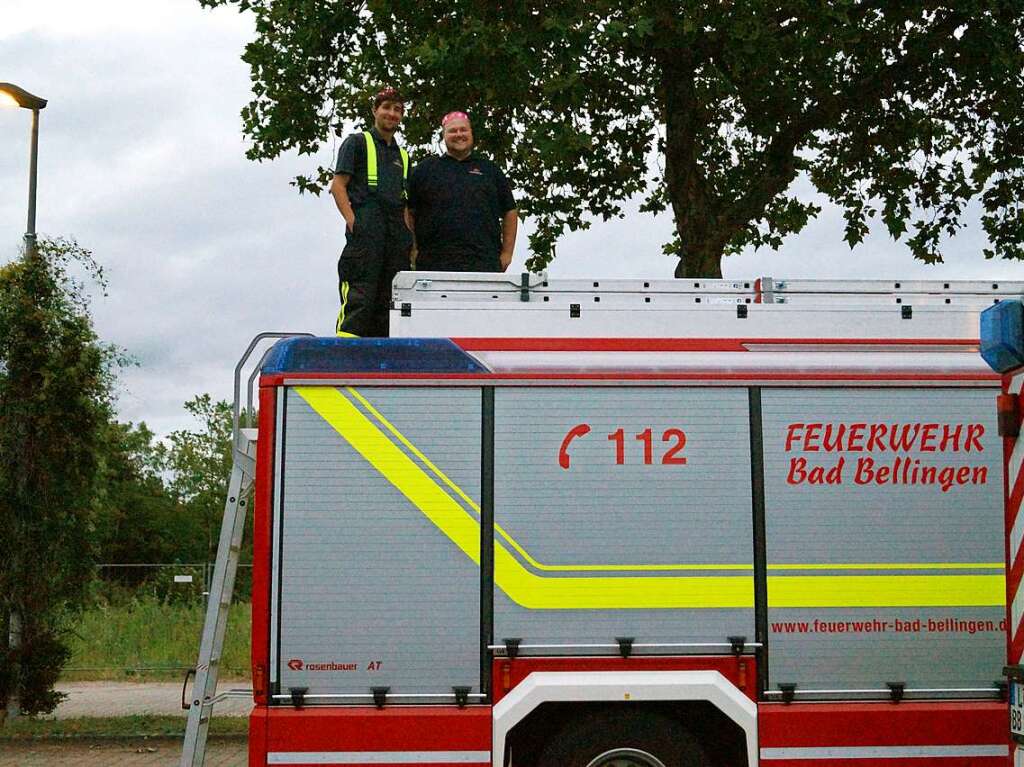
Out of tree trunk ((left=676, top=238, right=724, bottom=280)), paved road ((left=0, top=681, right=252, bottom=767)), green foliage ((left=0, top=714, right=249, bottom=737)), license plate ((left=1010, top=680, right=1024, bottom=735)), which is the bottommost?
paved road ((left=0, top=681, right=252, bottom=767))

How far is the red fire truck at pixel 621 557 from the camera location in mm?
5953

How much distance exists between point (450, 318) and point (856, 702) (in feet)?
9.40

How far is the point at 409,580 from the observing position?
602 centimetres

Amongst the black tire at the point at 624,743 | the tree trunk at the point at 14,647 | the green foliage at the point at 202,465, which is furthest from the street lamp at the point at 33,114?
the green foliage at the point at 202,465

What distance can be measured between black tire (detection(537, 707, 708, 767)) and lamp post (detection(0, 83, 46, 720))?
7537mm

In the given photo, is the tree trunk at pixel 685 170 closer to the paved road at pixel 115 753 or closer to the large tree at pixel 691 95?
the large tree at pixel 691 95

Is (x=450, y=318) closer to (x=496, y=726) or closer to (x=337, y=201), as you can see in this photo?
(x=337, y=201)

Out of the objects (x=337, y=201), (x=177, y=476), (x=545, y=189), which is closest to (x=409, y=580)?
(x=337, y=201)

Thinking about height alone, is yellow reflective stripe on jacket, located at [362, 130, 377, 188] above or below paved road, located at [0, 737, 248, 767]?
above

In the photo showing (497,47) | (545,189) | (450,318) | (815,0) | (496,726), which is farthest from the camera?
(545,189)

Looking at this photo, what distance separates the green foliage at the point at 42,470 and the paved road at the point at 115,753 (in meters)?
0.73

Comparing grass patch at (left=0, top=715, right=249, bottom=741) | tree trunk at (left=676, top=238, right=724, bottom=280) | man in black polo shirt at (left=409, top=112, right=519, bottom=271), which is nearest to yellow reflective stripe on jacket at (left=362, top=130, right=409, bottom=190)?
man in black polo shirt at (left=409, top=112, right=519, bottom=271)

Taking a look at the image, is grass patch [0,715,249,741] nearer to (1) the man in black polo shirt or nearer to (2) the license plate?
(1) the man in black polo shirt

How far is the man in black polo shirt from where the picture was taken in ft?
24.9
